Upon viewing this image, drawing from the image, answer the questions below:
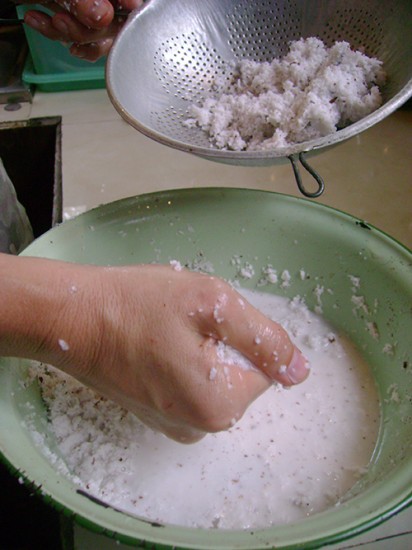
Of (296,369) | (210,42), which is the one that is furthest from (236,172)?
(296,369)

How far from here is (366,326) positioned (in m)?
0.59

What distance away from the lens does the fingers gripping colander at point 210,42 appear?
22.6 inches

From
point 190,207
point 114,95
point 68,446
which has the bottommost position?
point 68,446

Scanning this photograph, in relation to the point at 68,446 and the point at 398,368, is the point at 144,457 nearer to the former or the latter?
the point at 68,446

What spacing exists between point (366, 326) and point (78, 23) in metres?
0.47

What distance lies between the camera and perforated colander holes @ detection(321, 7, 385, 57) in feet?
1.97

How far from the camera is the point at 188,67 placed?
2.10ft

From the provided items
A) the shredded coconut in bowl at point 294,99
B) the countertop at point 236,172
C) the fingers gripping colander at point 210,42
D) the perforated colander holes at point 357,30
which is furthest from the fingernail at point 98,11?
the countertop at point 236,172

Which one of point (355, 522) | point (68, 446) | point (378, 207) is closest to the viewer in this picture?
point (355, 522)

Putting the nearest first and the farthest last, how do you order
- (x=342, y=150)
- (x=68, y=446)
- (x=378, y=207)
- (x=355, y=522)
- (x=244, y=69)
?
(x=355, y=522)
(x=68, y=446)
(x=244, y=69)
(x=378, y=207)
(x=342, y=150)

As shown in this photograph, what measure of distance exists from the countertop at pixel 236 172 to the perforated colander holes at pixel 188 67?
0.88 feet

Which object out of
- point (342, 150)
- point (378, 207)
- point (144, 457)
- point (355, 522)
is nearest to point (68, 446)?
point (144, 457)

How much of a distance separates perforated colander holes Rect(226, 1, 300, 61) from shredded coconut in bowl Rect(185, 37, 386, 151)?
0.08 feet

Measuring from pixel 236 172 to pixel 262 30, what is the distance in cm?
36
